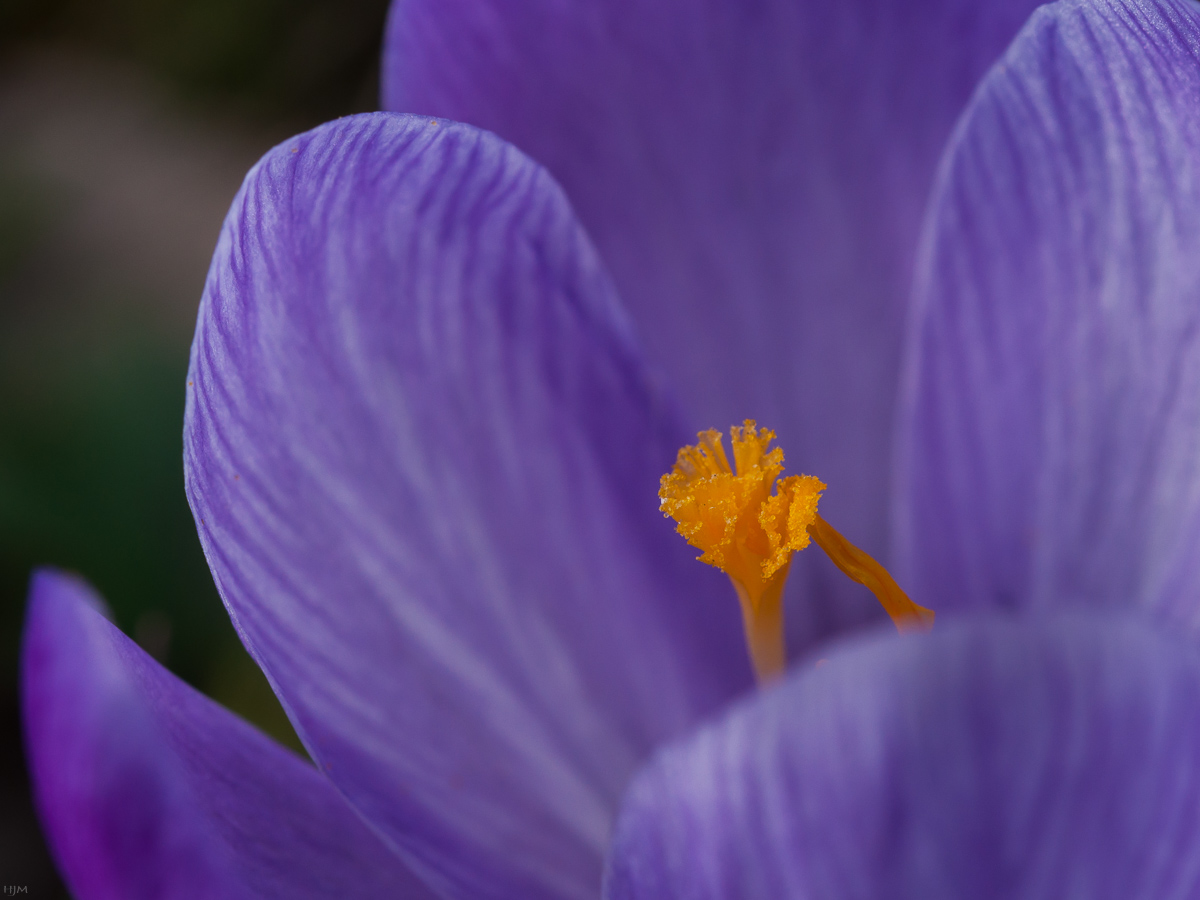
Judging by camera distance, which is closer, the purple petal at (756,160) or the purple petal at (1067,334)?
the purple petal at (1067,334)

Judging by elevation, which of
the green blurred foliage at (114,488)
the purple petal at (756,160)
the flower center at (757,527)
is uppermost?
the purple petal at (756,160)

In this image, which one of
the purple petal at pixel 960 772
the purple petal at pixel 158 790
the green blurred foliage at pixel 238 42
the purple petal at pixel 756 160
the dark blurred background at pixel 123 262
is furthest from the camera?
the green blurred foliage at pixel 238 42

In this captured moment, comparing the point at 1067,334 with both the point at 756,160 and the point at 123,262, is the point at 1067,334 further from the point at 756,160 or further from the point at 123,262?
the point at 123,262

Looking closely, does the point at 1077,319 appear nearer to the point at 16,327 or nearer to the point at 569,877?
the point at 569,877

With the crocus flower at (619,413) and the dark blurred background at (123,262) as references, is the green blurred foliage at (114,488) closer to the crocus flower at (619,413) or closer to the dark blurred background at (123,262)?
the dark blurred background at (123,262)

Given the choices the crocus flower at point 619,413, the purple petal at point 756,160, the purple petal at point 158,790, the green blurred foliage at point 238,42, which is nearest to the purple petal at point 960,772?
the crocus flower at point 619,413

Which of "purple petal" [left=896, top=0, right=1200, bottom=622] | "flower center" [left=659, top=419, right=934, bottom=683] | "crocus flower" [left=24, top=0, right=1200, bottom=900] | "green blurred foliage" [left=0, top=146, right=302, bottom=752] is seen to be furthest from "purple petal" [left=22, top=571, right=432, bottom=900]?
"green blurred foliage" [left=0, top=146, right=302, bottom=752]
